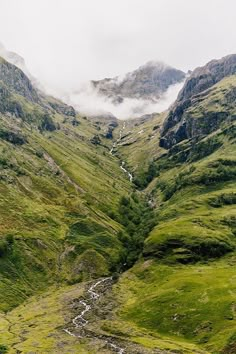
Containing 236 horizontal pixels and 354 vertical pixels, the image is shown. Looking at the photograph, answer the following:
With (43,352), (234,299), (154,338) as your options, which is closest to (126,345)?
(154,338)

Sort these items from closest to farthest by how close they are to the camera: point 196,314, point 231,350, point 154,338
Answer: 1. point 231,350
2. point 154,338
3. point 196,314

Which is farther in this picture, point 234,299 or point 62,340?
point 234,299

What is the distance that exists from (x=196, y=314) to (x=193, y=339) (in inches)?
735

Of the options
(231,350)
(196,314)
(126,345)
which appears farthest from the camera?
(196,314)

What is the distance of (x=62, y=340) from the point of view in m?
174

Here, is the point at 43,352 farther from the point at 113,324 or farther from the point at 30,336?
the point at 113,324

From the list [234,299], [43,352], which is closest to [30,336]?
Answer: [43,352]

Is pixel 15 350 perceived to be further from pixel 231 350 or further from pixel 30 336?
pixel 231 350

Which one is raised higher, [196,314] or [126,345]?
[196,314]

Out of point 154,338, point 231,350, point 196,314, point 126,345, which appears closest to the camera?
point 231,350

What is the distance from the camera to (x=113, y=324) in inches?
7859

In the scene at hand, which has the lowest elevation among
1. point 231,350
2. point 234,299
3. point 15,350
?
point 15,350

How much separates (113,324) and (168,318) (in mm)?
23204

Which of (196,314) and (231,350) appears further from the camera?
(196,314)
